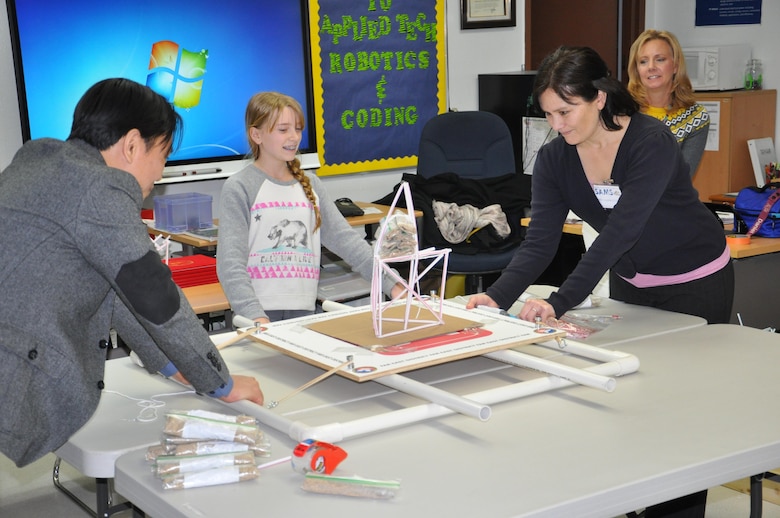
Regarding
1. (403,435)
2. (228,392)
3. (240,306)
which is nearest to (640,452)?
(403,435)

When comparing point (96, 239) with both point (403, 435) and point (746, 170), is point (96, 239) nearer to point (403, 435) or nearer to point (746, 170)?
point (403, 435)

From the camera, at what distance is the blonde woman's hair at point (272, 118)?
9.60 ft

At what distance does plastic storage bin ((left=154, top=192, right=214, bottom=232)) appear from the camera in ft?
13.6

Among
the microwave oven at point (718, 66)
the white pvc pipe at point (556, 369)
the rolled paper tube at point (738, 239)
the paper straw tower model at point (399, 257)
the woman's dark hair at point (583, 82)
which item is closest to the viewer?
the white pvc pipe at point (556, 369)

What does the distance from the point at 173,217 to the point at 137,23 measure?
85cm

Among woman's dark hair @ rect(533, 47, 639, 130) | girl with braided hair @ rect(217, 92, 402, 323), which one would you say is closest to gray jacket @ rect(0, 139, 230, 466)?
woman's dark hair @ rect(533, 47, 639, 130)

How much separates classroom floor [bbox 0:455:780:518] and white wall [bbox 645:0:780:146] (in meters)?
3.31

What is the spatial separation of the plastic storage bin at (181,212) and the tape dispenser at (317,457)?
9.19ft

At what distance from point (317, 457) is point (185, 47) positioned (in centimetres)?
324

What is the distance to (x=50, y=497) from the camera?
3229 mm

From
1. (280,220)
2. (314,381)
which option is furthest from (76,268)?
(280,220)

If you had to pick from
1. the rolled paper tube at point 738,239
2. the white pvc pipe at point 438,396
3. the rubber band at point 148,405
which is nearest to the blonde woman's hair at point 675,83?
the rolled paper tube at point 738,239

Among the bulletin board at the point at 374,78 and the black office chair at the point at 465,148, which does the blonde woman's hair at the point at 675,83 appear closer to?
the black office chair at the point at 465,148

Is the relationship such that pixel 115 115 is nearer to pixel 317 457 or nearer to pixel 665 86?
pixel 317 457
